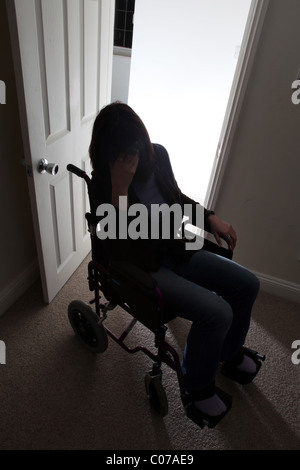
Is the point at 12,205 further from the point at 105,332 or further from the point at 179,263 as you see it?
the point at 179,263

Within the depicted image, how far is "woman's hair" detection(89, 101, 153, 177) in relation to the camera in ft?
3.15

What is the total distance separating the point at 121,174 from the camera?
37.6 inches

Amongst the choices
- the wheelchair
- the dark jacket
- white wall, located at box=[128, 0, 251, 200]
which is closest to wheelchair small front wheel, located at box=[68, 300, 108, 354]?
the wheelchair

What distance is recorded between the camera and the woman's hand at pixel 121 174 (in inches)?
37.5

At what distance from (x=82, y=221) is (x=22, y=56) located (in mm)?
925

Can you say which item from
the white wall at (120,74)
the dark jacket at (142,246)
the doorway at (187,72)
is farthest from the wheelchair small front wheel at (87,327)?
the white wall at (120,74)

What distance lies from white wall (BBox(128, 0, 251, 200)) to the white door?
1.03m

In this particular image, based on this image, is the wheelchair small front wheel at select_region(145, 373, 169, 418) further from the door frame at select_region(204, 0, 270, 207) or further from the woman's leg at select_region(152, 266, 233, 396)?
the door frame at select_region(204, 0, 270, 207)

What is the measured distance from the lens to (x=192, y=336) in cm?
105

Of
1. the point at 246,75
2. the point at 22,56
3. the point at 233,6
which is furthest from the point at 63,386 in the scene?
Result: the point at 233,6

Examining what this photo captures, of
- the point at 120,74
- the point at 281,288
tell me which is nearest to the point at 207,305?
the point at 281,288

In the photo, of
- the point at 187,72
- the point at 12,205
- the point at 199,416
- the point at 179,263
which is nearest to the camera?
the point at 199,416

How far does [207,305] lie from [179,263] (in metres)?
0.25

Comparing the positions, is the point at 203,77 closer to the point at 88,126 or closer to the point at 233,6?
the point at 233,6
